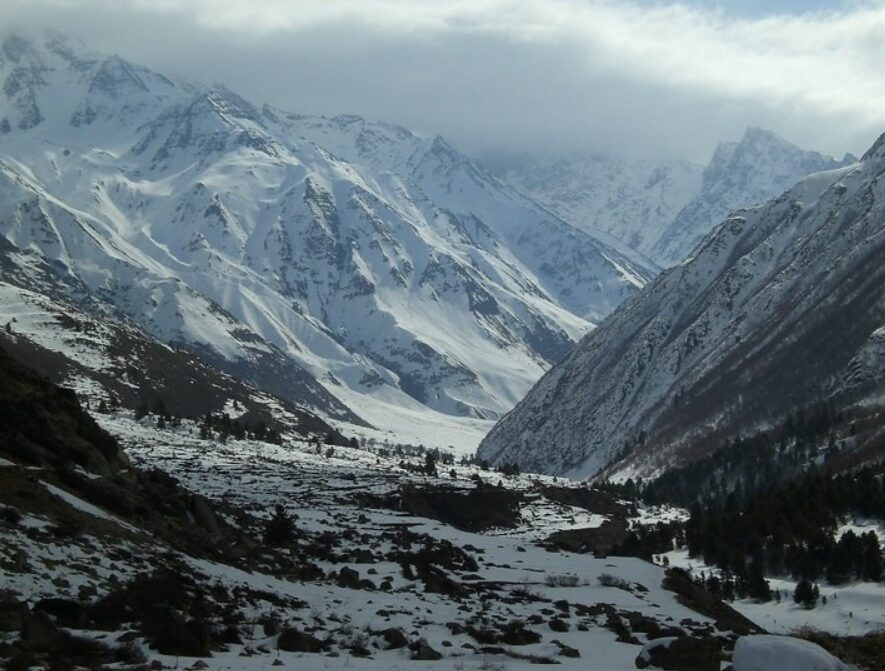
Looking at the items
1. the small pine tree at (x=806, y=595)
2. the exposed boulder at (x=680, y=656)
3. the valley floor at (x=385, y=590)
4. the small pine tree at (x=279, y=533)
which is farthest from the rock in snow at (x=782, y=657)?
the small pine tree at (x=806, y=595)

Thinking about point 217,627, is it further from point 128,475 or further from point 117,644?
point 128,475

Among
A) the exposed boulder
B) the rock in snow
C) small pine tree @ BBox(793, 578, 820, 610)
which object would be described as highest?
the rock in snow

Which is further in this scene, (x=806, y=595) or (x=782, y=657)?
(x=806, y=595)

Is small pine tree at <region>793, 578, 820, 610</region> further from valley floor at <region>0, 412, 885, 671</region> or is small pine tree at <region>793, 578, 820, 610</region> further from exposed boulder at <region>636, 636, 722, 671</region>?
exposed boulder at <region>636, 636, 722, 671</region>

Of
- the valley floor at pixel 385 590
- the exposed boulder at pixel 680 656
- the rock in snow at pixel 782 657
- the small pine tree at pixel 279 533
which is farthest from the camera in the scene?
the small pine tree at pixel 279 533

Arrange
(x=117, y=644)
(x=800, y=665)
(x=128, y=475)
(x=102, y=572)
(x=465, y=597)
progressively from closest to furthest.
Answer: (x=800, y=665) → (x=117, y=644) → (x=102, y=572) → (x=465, y=597) → (x=128, y=475)

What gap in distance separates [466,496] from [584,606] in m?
81.6

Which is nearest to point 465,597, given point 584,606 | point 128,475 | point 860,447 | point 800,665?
point 584,606

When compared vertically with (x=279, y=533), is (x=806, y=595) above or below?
below

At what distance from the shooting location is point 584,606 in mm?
44531

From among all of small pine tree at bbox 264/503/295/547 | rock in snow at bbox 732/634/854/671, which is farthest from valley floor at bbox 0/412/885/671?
rock in snow at bbox 732/634/854/671

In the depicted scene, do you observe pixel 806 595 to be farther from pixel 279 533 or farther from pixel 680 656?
pixel 680 656

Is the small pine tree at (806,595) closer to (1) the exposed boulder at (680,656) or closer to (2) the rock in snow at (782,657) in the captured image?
(1) the exposed boulder at (680,656)

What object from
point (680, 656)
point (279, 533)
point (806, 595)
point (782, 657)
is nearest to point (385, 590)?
point (279, 533)
